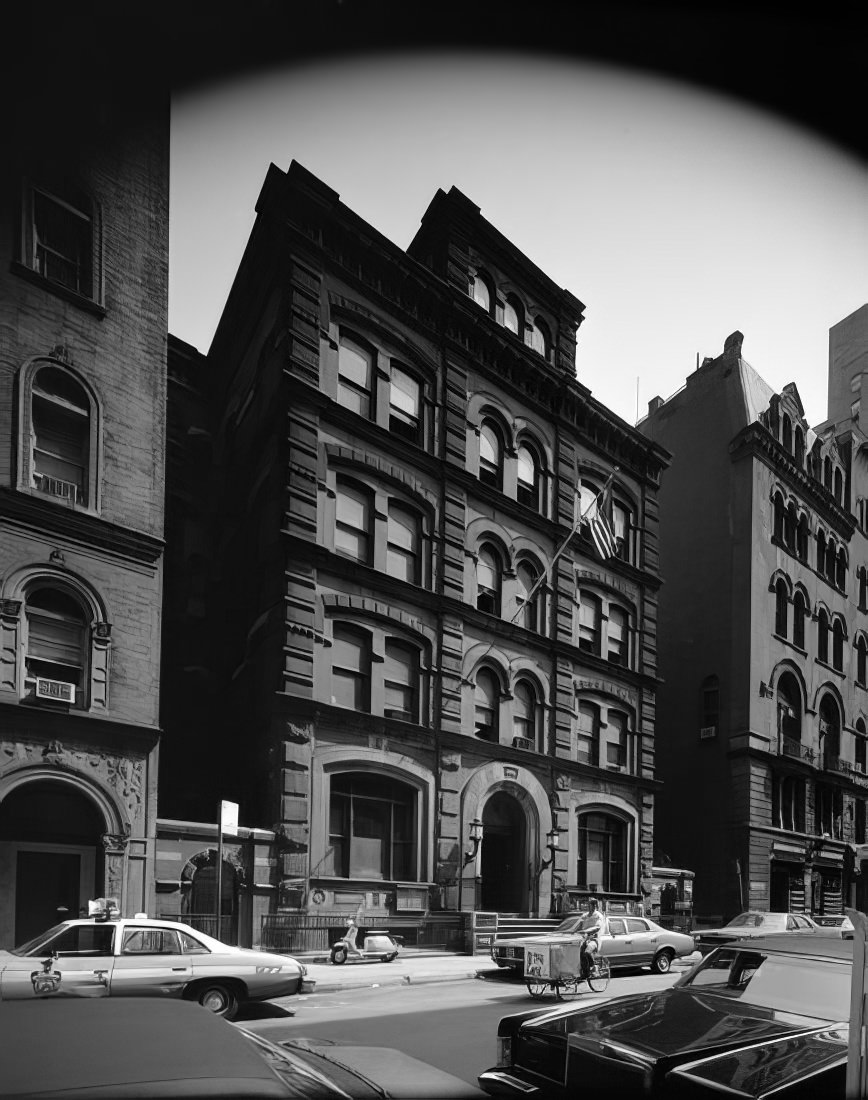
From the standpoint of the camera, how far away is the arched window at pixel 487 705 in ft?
94.4

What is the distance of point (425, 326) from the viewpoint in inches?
1129

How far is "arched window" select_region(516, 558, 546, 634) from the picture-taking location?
30.9 m

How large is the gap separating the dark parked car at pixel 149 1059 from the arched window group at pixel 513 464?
83.7ft

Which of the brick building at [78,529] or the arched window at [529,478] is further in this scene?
the arched window at [529,478]

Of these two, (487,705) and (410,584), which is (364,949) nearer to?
(487,705)

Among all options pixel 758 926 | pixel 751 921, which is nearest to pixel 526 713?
pixel 751 921

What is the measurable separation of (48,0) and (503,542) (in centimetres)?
2199

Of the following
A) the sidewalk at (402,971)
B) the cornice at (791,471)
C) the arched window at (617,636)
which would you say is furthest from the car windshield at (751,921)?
the cornice at (791,471)

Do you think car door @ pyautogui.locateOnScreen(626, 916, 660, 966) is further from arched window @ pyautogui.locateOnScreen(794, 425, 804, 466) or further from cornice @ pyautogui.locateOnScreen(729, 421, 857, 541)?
arched window @ pyautogui.locateOnScreen(794, 425, 804, 466)

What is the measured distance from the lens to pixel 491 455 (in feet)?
101

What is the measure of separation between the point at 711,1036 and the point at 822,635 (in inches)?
1725

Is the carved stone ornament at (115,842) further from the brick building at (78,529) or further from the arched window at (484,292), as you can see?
the arched window at (484,292)

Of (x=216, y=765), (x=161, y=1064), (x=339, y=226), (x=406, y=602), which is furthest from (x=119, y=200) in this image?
(x=161, y=1064)

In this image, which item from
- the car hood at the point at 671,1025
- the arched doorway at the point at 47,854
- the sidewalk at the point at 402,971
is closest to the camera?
the car hood at the point at 671,1025
